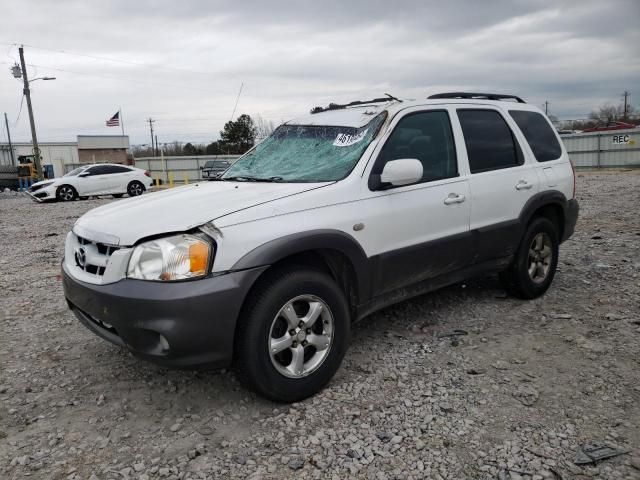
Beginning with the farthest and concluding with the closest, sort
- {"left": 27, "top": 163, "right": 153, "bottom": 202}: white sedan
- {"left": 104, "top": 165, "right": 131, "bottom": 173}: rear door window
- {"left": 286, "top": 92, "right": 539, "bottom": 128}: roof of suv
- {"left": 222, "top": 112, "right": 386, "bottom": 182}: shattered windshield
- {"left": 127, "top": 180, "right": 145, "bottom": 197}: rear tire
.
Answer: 1. {"left": 127, "top": 180, "right": 145, "bottom": 197}: rear tire
2. {"left": 104, "top": 165, "right": 131, "bottom": 173}: rear door window
3. {"left": 27, "top": 163, "right": 153, "bottom": 202}: white sedan
4. {"left": 286, "top": 92, "right": 539, "bottom": 128}: roof of suv
5. {"left": 222, "top": 112, "right": 386, "bottom": 182}: shattered windshield

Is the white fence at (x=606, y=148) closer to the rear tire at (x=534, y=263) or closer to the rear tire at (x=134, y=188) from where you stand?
the rear tire at (x=134, y=188)

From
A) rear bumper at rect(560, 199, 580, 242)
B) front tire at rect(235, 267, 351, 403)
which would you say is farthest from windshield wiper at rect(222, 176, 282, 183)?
rear bumper at rect(560, 199, 580, 242)

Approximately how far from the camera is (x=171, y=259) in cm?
260

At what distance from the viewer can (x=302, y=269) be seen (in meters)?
2.93

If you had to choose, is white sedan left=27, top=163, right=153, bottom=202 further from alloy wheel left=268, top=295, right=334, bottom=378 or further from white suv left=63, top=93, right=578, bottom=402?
alloy wheel left=268, top=295, right=334, bottom=378

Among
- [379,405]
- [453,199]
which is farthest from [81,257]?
[453,199]

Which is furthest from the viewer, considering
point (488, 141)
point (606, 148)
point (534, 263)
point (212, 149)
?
point (212, 149)

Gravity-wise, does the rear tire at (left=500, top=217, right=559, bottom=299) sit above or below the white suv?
below

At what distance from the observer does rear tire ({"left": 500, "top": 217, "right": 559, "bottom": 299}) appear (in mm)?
4496

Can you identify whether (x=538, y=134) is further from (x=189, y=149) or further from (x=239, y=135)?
(x=189, y=149)

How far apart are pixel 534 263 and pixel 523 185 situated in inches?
31.0

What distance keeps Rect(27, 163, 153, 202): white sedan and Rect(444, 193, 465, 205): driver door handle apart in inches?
639

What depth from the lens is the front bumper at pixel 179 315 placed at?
8.29 ft

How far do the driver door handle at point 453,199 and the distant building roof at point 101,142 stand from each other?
2476 inches
